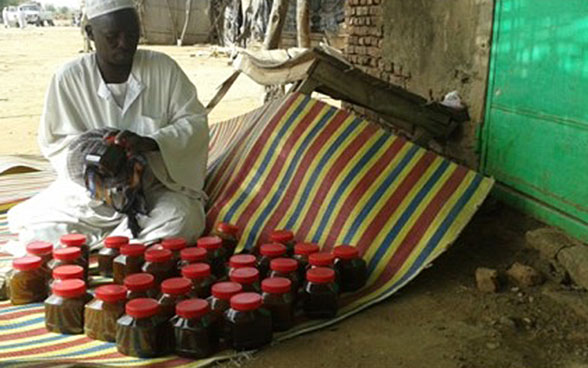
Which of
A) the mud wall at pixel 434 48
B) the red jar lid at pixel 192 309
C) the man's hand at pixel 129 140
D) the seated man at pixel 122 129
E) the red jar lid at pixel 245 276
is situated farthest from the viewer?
the mud wall at pixel 434 48

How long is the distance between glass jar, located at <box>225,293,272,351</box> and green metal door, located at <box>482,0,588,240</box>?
1555 millimetres

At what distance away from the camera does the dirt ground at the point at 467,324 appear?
217cm

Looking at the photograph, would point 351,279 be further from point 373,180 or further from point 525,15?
point 525,15

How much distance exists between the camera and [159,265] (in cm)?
259

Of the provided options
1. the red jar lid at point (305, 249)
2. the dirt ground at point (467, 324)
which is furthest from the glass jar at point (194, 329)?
the red jar lid at point (305, 249)

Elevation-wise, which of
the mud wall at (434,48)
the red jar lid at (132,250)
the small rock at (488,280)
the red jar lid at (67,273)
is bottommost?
the small rock at (488,280)

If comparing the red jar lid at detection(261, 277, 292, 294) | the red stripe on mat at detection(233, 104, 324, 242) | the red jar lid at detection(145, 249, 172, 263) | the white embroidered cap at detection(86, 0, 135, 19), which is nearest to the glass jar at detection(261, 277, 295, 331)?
the red jar lid at detection(261, 277, 292, 294)

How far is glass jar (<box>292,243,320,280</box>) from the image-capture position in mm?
2652

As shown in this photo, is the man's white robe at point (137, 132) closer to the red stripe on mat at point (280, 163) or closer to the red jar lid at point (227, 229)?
the red jar lid at point (227, 229)

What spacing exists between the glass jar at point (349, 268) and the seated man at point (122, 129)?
2.86 feet

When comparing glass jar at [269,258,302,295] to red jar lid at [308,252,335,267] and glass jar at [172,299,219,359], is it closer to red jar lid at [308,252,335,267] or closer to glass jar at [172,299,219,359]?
red jar lid at [308,252,335,267]

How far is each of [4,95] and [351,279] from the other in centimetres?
1001

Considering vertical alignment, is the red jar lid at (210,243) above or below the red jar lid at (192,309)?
below

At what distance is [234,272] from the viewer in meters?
2.35
